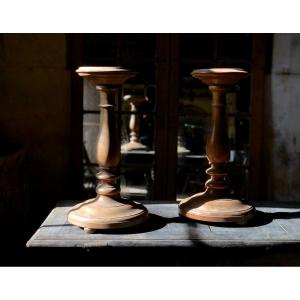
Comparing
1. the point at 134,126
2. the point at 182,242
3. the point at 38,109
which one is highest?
the point at 38,109

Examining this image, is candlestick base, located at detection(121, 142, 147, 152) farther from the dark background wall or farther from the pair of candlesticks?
the pair of candlesticks

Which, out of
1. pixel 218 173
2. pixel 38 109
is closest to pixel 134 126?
pixel 38 109

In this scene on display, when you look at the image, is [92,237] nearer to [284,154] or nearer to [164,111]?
[164,111]

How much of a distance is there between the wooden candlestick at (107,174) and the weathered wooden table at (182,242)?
0.04m

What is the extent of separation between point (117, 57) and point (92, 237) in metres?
1.68

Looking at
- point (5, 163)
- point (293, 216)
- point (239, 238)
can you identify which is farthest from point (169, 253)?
point (5, 163)

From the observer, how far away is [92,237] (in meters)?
1.86

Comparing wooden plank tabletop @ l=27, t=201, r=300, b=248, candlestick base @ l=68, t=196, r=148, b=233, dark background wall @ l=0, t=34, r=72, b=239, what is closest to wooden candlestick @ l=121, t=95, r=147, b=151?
dark background wall @ l=0, t=34, r=72, b=239

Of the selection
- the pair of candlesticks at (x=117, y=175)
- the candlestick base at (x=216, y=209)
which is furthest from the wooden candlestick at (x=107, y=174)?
the candlestick base at (x=216, y=209)

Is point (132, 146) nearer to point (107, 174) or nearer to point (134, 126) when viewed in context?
point (134, 126)

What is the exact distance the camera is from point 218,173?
2066 millimetres

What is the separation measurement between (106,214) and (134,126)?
151 cm

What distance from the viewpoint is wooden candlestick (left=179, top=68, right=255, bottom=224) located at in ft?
6.43

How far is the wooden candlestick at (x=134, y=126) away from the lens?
3361mm
